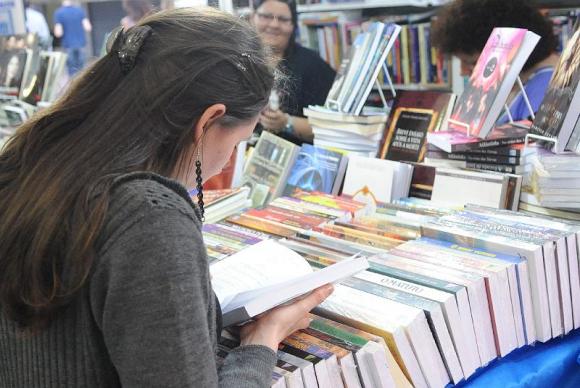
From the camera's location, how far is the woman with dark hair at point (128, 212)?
27.9 inches

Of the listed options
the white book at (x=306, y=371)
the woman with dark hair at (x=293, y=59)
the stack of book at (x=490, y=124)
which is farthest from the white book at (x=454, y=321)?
the woman with dark hair at (x=293, y=59)

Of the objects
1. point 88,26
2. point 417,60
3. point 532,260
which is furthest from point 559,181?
point 88,26

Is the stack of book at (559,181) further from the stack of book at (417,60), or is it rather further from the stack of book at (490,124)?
the stack of book at (417,60)

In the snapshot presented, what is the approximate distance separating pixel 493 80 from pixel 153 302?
4.39 feet

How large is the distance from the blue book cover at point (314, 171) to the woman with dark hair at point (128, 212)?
3.67 feet

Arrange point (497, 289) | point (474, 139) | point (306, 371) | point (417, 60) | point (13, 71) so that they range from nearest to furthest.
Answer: point (306, 371), point (497, 289), point (474, 139), point (13, 71), point (417, 60)

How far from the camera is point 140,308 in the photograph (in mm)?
700

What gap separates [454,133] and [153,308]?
4.29ft

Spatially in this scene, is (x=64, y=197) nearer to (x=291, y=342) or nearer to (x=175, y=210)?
(x=175, y=210)

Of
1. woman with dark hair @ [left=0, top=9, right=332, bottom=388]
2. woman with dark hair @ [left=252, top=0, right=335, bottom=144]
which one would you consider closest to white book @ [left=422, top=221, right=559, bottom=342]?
woman with dark hair @ [left=0, top=9, right=332, bottom=388]

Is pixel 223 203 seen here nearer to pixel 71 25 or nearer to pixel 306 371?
pixel 306 371

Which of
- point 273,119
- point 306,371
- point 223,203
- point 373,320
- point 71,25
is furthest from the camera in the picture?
point 71,25

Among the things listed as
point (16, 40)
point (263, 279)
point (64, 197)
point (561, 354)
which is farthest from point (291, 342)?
point (16, 40)

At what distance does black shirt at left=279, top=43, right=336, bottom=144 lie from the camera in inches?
117
